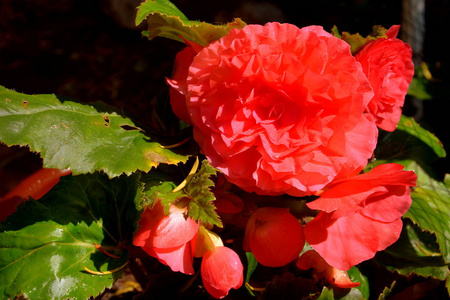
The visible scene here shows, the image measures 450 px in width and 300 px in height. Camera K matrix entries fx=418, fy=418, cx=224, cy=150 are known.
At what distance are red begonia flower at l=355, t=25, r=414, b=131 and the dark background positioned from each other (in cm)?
100

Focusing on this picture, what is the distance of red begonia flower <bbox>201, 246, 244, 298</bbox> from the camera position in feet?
1.56

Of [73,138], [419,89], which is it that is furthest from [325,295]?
[419,89]

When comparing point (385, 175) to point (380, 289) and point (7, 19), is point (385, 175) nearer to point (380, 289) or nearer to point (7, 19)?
point (380, 289)

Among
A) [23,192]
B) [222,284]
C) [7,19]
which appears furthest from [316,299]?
[7,19]

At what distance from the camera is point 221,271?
1.56 feet

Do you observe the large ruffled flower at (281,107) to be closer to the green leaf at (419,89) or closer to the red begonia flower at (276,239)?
the red begonia flower at (276,239)

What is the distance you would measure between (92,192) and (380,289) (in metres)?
0.47

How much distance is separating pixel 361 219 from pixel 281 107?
0.16m

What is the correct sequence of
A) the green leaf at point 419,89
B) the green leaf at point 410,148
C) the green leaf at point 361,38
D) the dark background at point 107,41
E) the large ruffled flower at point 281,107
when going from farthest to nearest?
1. the dark background at point 107,41
2. the green leaf at point 419,89
3. the green leaf at point 410,148
4. the green leaf at point 361,38
5. the large ruffled flower at point 281,107

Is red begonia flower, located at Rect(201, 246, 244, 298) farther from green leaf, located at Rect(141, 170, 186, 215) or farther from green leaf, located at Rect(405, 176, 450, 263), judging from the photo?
green leaf, located at Rect(405, 176, 450, 263)

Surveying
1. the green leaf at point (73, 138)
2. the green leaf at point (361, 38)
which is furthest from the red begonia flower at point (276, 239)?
the green leaf at point (361, 38)

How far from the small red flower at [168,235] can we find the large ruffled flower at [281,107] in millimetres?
78

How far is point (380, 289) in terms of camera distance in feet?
2.21

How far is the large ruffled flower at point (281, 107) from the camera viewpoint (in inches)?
17.1
